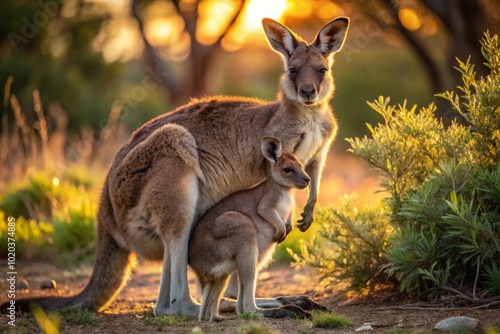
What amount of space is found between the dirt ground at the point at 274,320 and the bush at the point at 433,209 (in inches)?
8.2

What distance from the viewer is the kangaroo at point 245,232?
5504 mm

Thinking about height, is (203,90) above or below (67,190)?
above

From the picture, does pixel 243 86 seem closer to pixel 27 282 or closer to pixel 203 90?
pixel 203 90

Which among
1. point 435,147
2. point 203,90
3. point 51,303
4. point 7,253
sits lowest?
point 51,303

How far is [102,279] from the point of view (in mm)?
6172

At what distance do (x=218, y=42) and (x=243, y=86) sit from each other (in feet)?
16.3

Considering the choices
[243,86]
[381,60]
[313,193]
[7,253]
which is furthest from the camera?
[381,60]

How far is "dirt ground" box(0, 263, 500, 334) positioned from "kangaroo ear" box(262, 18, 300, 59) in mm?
2236

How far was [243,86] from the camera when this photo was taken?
26469 millimetres

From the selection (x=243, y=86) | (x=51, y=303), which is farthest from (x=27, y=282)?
(x=243, y=86)

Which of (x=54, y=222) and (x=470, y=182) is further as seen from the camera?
(x=54, y=222)

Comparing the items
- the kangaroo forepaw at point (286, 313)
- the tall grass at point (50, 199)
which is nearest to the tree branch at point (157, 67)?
the tall grass at point (50, 199)

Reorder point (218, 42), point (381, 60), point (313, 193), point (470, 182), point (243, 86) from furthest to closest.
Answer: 1. point (381, 60)
2. point (243, 86)
3. point (218, 42)
4. point (313, 193)
5. point (470, 182)

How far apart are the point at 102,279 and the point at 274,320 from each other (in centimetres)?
166
